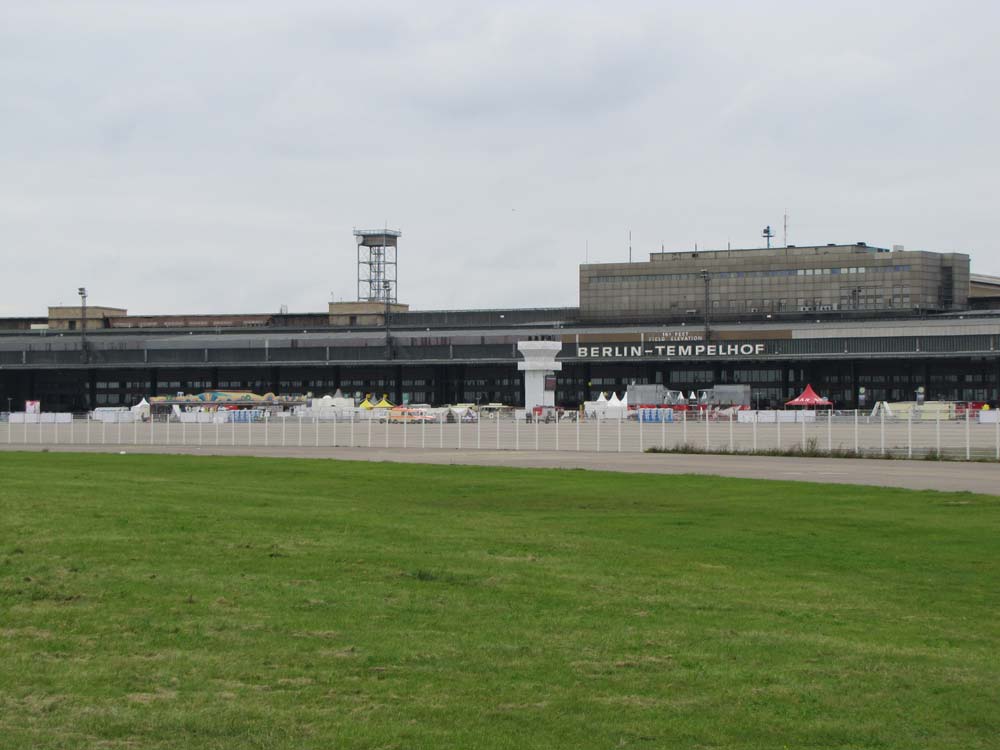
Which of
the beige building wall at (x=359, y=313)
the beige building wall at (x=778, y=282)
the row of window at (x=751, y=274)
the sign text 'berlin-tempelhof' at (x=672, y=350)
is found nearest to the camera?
the sign text 'berlin-tempelhof' at (x=672, y=350)

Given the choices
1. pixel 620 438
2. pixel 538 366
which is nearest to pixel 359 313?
pixel 538 366

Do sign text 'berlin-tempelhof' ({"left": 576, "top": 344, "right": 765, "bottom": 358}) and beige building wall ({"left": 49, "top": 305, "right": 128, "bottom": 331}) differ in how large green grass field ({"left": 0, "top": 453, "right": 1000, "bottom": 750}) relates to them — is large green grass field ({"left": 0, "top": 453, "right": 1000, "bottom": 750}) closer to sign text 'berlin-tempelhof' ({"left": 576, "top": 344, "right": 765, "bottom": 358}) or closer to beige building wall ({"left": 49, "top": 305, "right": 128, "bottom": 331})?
sign text 'berlin-tempelhof' ({"left": 576, "top": 344, "right": 765, "bottom": 358})

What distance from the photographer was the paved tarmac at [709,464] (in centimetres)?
3938

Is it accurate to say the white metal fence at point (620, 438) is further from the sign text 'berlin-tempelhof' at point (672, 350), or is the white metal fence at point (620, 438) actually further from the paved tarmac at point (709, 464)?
the sign text 'berlin-tempelhof' at point (672, 350)

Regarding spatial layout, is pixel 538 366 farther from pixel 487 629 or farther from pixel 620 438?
pixel 487 629

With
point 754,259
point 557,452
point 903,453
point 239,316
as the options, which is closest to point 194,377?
point 239,316

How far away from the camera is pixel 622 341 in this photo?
474 ft

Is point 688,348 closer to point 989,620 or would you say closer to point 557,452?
point 557,452

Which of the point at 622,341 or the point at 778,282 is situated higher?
the point at 778,282

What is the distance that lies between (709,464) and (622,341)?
9670 centimetres

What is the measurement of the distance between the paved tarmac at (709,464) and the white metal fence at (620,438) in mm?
2497

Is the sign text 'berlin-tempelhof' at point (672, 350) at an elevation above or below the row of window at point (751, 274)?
below

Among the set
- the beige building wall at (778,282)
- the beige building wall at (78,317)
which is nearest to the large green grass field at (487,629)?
the beige building wall at (778,282)

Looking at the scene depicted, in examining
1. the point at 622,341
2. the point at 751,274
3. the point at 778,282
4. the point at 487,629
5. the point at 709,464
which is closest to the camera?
the point at 487,629
